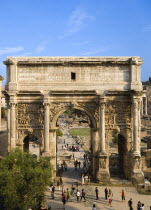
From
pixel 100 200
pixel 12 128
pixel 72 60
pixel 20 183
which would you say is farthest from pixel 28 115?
pixel 20 183

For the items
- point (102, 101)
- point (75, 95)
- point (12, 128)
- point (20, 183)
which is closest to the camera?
point (20, 183)

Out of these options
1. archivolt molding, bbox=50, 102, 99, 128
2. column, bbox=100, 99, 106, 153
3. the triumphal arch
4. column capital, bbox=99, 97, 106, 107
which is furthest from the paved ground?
column capital, bbox=99, 97, 106, 107

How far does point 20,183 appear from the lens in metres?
12.9

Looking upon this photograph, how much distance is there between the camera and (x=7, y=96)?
20859 millimetres

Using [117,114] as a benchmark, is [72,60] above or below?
above

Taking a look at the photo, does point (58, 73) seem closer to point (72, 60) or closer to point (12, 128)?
point (72, 60)

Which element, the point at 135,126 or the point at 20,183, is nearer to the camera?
the point at 20,183

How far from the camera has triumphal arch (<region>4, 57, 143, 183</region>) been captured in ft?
67.5

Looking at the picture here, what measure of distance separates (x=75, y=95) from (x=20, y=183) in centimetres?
923

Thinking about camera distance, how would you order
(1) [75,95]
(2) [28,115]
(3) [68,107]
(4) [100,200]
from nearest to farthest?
(4) [100,200], (1) [75,95], (3) [68,107], (2) [28,115]

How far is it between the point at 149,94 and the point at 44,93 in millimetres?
80620

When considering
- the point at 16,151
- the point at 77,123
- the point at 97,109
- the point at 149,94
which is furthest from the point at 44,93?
the point at 149,94

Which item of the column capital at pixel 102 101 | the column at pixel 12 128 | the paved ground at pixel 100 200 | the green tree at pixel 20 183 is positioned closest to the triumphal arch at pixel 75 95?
the column at pixel 12 128

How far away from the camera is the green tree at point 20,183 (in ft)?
41.0
